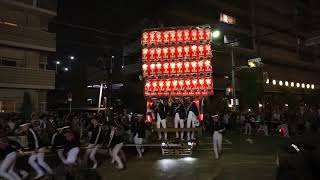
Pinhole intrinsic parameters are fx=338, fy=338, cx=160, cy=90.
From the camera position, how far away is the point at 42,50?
29.7 metres

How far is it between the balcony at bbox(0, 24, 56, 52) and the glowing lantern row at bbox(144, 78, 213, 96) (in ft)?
47.5

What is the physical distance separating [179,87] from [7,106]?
15742 millimetres

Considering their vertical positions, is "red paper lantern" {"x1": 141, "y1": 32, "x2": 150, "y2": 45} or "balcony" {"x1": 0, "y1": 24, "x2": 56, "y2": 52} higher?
"balcony" {"x1": 0, "y1": 24, "x2": 56, "y2": 52}

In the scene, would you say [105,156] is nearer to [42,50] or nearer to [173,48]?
[173,48]

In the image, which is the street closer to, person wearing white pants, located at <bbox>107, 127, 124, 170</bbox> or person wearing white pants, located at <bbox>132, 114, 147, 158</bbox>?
person wearing white pants, located at <bbox>107, 127, 124, 170</bbox>

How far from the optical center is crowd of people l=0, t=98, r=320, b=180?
1133cm

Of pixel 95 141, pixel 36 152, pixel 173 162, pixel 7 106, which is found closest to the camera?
pixel 36 152

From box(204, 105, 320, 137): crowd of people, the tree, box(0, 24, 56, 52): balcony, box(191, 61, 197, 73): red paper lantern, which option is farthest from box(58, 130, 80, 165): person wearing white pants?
box(0, 24, 56, 52): balcony

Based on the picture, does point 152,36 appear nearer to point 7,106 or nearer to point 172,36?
point 172,36

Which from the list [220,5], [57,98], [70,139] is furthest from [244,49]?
[70,139]

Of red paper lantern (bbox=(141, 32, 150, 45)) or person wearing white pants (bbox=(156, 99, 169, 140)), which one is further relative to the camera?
red paper lantern (bbox=(141, 32, 150, 45))

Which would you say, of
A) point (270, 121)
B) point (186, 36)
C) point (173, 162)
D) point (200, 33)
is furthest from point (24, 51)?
point (270, 121)

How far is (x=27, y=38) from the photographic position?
28406 mm

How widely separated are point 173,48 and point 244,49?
113 ft
